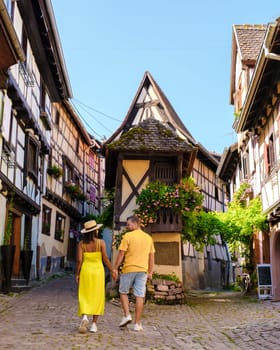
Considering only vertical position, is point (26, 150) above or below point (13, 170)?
above

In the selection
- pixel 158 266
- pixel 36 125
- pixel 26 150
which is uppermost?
pixel 36 125

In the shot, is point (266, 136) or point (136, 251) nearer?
point (136, 251)

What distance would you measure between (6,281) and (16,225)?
327cm

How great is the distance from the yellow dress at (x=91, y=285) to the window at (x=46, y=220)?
43.2 ft

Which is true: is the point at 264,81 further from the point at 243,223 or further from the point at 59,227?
the point at 59,227

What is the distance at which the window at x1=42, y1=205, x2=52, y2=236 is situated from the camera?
64.6ft

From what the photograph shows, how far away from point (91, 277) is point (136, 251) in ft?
2.49

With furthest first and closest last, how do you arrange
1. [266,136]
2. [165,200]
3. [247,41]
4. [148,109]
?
[148,109]
[247,41]
[266,136]
[165,200]

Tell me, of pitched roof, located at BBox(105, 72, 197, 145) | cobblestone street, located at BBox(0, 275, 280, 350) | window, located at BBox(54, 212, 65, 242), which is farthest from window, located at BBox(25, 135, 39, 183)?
window, located at BBox(54, 212, 65, 242)

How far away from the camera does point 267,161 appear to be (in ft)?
46.1

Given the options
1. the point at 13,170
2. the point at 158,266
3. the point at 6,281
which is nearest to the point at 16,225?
the point at 13,170

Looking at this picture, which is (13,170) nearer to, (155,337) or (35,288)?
(35,288)

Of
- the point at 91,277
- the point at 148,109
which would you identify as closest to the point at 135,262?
the point at 91,277

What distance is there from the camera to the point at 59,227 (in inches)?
906
